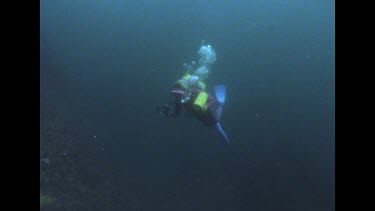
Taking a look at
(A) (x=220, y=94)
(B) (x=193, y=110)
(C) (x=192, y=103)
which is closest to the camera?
(C) (x=192, y=103)

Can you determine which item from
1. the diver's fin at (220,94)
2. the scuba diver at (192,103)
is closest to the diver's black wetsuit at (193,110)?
the scuba diver at (192,103)

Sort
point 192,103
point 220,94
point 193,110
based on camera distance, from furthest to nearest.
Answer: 1. point 220,94
2. point 193,110
3. point 192,103

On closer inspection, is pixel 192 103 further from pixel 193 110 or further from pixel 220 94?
pixel 220 94

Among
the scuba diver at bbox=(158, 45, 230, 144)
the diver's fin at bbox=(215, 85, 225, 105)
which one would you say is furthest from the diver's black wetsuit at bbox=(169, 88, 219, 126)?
the diver's fin at bbox=(215, 85, 225, 105)

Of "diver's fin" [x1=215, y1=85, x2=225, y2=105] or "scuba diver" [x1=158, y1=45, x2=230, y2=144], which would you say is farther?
"diver's fin" [x1=215, y1=85, x2=225, y2=105]

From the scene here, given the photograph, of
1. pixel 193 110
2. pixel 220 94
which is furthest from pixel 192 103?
pixel 220 94

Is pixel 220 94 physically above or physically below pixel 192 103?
above

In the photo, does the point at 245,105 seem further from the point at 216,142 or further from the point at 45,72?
the point at 45,72

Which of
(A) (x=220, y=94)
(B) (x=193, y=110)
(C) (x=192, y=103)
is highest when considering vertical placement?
(A) (x=220, y=94)

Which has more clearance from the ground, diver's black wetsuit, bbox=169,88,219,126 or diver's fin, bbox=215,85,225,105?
diver's fin, bbox=215,85,225,105

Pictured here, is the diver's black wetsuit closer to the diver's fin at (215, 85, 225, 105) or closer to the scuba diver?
the scuba diver

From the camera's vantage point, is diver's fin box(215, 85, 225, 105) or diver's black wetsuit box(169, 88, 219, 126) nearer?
diver's black wetsuit box(169, 88, 219, 126)

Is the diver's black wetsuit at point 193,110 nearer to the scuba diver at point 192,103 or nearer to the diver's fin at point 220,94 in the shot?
the scuba diver at point 192,103

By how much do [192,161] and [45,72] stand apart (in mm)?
8580
